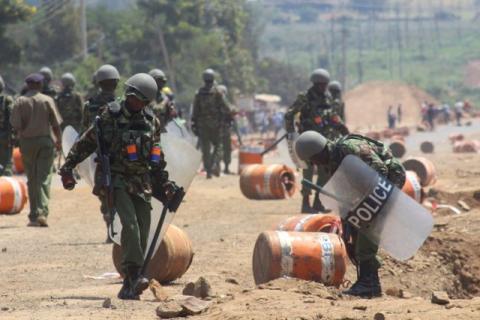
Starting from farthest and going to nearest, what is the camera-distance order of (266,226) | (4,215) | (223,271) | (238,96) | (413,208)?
(238,96), (4,215), (266,226), (223,271), (413,208)

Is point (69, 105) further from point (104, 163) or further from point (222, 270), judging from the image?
point (104, 163)

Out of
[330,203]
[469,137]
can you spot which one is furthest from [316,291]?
[469,137]

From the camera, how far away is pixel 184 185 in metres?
10.6

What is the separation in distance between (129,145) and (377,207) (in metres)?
1.92

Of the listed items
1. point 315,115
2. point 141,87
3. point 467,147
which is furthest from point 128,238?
point 467,147

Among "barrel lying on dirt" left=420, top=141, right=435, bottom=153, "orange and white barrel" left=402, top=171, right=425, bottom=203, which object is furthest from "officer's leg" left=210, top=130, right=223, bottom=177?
"barrel lying on dirt" left=420, top=141, right=435, bottom=153

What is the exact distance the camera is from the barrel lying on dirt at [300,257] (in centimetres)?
1066

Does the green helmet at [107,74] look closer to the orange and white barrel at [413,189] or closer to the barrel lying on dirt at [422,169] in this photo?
the orange and white barrel at [413,189]

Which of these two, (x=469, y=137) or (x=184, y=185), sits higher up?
(x=184, y=185)

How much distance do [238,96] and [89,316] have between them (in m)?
62.2

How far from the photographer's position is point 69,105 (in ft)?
72.9

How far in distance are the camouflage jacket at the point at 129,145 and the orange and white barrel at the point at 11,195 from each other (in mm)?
7916

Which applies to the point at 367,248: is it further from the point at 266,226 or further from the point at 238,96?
the point at 238,96

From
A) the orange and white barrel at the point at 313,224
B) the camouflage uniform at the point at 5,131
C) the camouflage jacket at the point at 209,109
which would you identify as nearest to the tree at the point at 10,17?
the camouflage jacket at the point at 209,109
